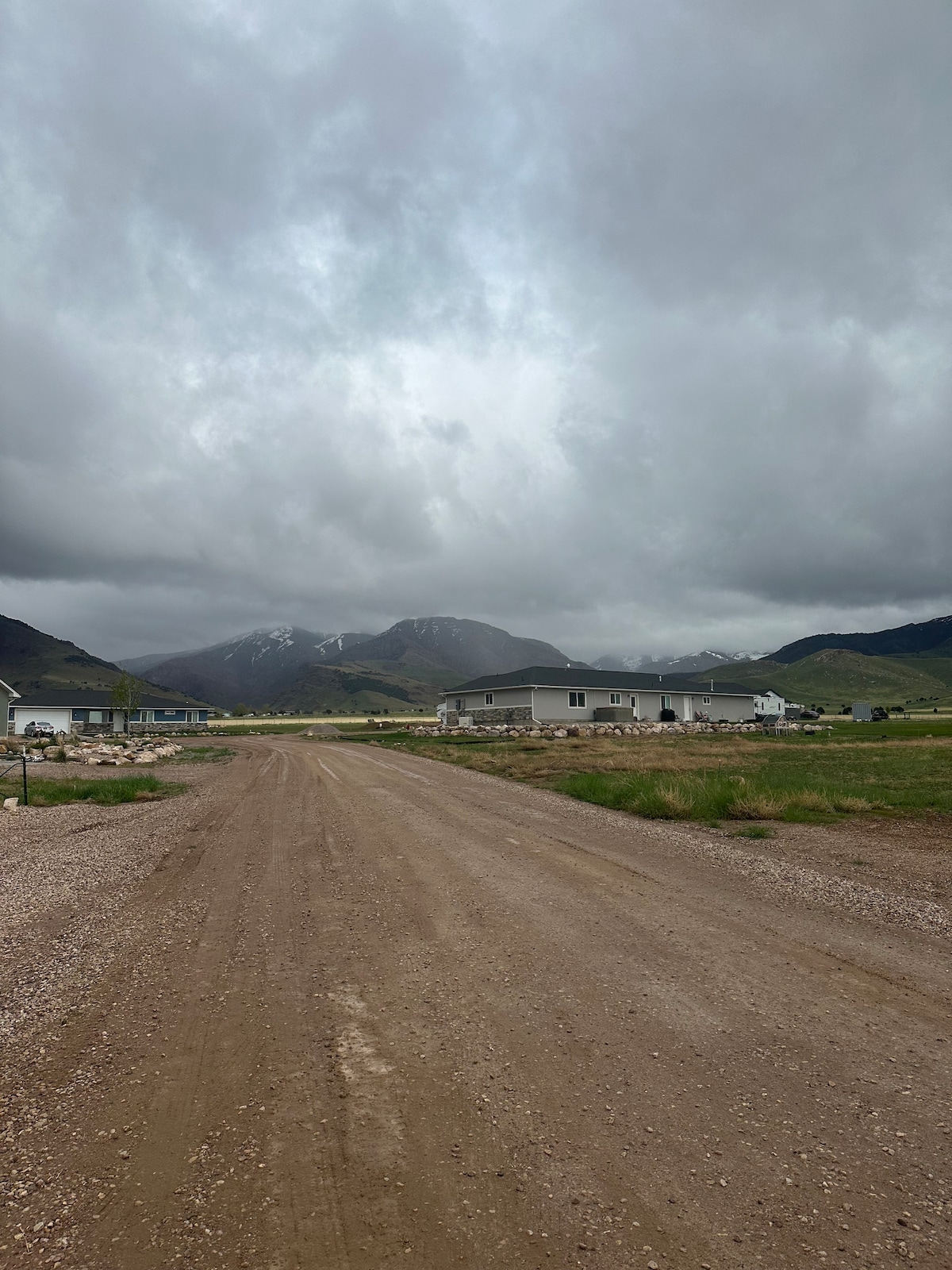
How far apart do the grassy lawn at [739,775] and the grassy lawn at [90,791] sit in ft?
37.2

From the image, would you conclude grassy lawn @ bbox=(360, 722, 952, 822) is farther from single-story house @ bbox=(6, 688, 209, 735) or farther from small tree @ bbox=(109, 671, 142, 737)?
single-story house @ bbox=(6, 688, 209, 735)

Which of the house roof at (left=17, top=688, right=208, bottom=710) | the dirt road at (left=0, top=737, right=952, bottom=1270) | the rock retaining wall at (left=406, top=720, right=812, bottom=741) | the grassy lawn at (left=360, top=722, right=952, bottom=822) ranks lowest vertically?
the rock retaining wall at (left=406, top=720, right=812, bottom=741)

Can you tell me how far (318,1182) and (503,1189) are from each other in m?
0.92

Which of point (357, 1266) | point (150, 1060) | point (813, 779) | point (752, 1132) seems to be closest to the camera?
point (357, 1266)

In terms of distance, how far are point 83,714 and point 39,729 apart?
60.5 ft

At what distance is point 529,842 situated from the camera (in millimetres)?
11562

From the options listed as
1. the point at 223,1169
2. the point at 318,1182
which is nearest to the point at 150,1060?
the point at 223,1169

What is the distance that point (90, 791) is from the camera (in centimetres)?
1992

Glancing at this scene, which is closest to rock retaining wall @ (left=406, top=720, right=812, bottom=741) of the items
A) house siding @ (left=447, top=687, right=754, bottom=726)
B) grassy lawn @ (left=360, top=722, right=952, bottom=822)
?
house siding @ (left=447, top=687, right=754, bottom=726)

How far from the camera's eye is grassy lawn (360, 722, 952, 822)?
→ 1493cm

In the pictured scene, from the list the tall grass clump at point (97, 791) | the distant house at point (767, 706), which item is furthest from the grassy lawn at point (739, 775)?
the distant house at point (767, 706)

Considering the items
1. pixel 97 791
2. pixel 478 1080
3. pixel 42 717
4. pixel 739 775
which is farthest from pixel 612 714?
pixel 42 717

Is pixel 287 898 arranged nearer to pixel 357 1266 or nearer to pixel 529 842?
pixel 529 842

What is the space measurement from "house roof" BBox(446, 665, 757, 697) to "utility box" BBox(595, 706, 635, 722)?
2.49m
